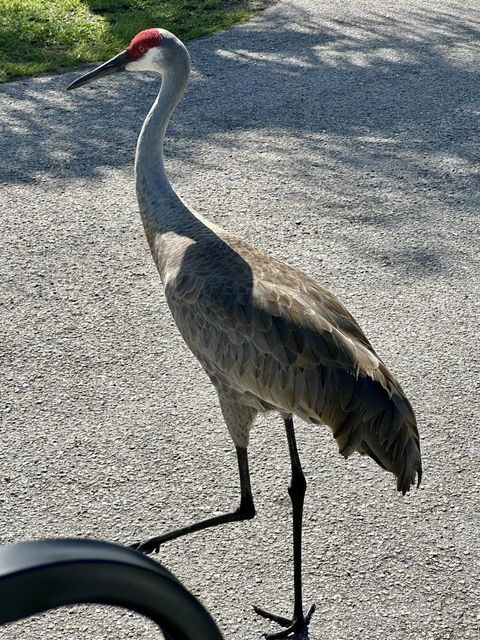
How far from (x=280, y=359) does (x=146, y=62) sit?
1.65m

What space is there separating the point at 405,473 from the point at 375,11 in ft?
23.6

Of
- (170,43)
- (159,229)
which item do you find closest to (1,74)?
(170,43)

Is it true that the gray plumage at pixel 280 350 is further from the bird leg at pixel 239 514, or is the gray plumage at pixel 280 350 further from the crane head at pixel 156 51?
the crane head at pixel 156 51

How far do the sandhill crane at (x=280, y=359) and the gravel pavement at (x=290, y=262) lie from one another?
0.27m

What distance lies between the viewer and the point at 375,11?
30.6ft

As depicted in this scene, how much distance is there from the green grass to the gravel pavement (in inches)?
14.2

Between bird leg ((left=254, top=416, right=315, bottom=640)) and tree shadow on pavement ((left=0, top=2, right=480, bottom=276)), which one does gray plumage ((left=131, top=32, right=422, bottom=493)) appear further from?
tree shadow on pavement ((left=0, top=2, right=480, bottom=276))

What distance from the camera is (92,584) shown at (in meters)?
1.02

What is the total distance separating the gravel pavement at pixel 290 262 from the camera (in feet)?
10.7

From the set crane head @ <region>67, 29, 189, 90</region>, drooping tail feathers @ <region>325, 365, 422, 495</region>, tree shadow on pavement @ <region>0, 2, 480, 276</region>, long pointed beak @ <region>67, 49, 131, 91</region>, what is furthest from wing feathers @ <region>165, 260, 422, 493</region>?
tree shadow on pavement @ <region>0, 2, 480, 276</region>

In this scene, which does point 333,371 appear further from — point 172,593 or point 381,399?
point 172,593

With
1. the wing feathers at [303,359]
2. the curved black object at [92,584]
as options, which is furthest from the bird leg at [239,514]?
the curved black object at [92,584]

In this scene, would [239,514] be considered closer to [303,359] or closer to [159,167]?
[303,359]

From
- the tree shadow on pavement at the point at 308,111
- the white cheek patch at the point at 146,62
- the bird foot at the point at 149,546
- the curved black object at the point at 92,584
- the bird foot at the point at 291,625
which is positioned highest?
the curved black object at the point at 92,584
